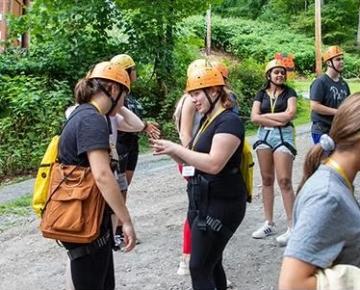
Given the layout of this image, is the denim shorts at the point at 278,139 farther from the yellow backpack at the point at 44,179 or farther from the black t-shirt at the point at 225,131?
the yellow backpack at the point at 44,179

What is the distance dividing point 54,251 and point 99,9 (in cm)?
765

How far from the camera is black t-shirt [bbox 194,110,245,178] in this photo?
356cm

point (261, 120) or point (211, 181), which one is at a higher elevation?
point (211, 181)

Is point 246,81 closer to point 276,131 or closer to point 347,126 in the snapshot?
point 276,131

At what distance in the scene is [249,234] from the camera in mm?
6363

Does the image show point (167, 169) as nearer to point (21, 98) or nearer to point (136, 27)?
point (21, 98)

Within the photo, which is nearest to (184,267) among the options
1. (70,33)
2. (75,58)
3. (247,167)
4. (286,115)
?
(247,167)

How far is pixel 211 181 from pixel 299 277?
174 cm

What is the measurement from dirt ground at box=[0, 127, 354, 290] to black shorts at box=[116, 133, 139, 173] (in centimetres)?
85

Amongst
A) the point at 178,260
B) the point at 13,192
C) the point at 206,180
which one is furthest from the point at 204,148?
the point at 13,192

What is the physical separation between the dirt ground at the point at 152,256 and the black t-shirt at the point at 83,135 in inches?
86.4

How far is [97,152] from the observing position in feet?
10.3

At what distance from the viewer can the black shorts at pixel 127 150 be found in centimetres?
573

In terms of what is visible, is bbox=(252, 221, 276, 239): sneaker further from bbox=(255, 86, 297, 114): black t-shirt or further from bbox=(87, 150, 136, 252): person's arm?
bbox=(87, 150, 136, 252): person's arm
